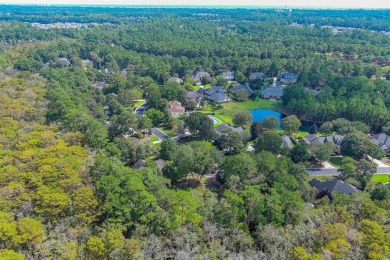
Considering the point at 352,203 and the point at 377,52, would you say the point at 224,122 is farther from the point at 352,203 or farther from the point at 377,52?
the point at 377,52

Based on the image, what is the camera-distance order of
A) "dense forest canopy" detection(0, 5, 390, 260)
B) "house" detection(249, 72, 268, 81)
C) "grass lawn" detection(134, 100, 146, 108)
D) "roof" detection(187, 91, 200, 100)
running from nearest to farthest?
"dense forest canopy" detection(0, 5, 390, 260) < "grass lawn" detection(134, 100, 146, 108) < "roof" detection(187, 91, 200, 100) < "house" detection(249, 72, 268, 81)

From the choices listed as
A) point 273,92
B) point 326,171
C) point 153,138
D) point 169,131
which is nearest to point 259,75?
point 273,92

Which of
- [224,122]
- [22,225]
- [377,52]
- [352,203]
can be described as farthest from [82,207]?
[377,52]

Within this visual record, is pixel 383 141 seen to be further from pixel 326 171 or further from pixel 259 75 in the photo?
pixel 259 75

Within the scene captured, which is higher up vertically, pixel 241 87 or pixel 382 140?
pixel 382 140

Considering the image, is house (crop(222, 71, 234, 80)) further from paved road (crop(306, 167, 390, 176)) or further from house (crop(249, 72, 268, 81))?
paved road (crop(306, 167, 390, 176))

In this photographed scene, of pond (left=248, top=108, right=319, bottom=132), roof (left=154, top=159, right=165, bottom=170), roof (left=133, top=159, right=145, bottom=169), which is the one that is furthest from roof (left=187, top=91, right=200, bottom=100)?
roof (left=133, top=159, right=145, bottom=169)

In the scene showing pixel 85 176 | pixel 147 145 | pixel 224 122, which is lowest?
pixel 224 122
